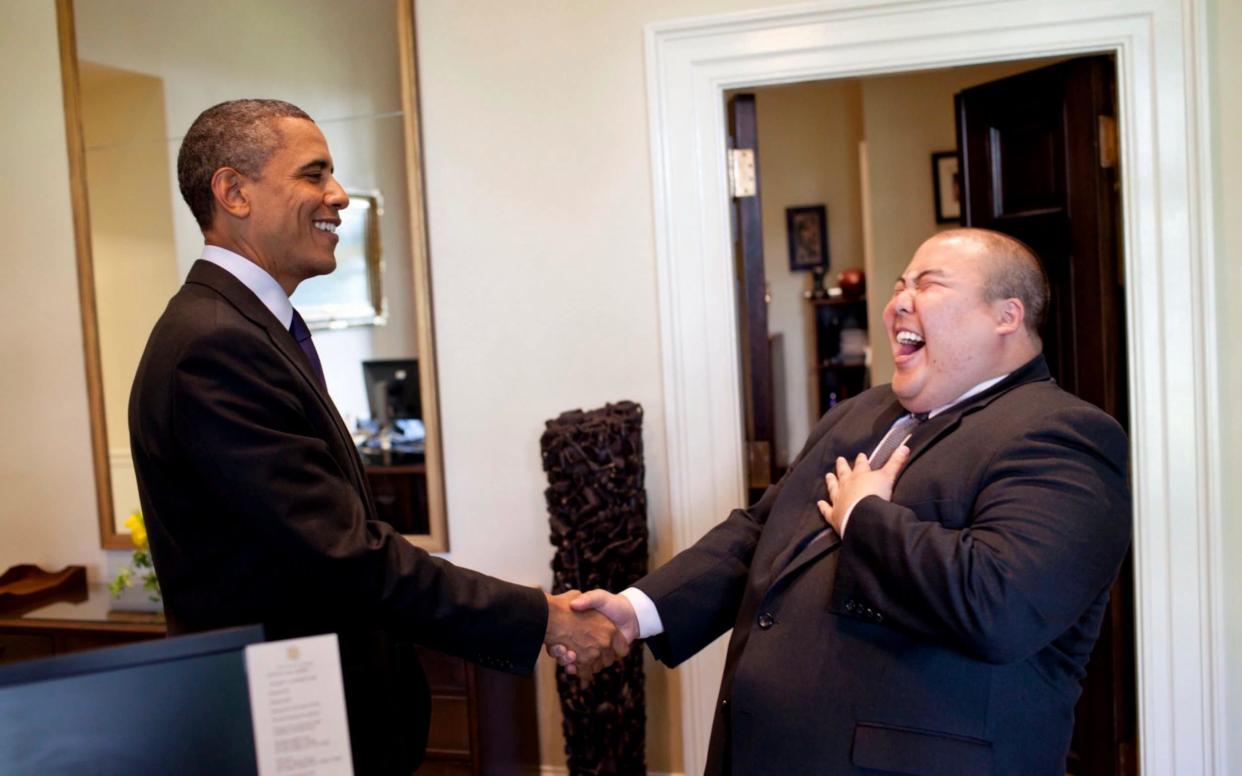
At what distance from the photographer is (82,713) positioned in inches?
35.0

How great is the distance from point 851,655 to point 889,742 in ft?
0.47

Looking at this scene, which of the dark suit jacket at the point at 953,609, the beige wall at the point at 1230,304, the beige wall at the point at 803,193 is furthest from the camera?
the beige wall at the point at 803,193

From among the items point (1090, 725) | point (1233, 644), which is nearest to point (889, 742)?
point (1233, 644)

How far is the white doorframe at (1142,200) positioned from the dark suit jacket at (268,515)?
1544 millimetres

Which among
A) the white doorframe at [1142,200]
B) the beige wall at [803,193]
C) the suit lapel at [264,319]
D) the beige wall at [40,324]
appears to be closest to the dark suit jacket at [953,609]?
the suit lapel at [264,319]

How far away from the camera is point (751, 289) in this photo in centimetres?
347

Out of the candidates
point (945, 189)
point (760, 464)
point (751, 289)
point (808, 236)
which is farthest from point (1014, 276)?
point (808, 236)

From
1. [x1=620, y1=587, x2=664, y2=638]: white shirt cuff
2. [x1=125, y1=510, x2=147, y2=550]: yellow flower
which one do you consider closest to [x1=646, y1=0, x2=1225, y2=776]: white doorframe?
[x1=620, y1=587, x2=664, y2=638]: white shirt cuff

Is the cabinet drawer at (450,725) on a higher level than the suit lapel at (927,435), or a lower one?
lower

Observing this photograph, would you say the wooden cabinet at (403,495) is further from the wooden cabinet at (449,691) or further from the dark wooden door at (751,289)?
the dark wooden door at (751,289)

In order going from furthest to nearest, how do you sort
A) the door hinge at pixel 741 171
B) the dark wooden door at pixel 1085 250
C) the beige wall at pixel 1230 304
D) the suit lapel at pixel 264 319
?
the door hinge at pixel 741 171 < the dark wooden door at pixel 1085 250 < the beige wall at pixel 1230 304 < the suit lapel at pixel 264 319

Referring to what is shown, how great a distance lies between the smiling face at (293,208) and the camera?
6.24ft

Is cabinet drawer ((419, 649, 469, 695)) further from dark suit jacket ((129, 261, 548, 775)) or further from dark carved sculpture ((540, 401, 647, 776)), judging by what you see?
dark suit jacket ((129, 261, 548, 775))

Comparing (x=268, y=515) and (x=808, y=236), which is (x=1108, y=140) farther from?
(x=808, y=236)
